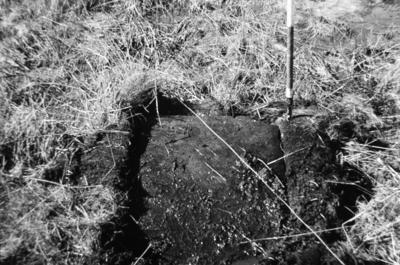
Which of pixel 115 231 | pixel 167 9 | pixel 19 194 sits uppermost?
pixel 167 9

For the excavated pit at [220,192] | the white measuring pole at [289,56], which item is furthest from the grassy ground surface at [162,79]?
the white measuring pole at [289,56]

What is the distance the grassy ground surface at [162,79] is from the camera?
2.28 m

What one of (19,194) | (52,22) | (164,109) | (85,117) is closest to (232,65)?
(164,109)

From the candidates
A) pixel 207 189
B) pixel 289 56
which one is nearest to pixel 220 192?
pixel 207 189

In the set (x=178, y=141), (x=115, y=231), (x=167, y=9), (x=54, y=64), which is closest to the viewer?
(x=115, y=231)

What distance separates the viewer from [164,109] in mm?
2869

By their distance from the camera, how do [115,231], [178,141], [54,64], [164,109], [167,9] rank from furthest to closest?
1. [167,9]
2. [54,64]
3. [164,109]
4. [178,141]
5. [115,231]

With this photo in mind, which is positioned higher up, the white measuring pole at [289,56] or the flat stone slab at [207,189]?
the white measuring pole at [289,56]

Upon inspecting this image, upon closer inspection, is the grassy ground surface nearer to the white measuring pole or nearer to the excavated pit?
the excavated pit

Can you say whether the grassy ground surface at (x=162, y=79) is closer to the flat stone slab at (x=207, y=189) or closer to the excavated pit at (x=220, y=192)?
the excavated pit at (x=220, y=192)

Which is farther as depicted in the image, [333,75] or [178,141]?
[333,75]

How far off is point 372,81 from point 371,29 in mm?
515

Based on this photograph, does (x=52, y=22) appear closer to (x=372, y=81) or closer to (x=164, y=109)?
(x=164, y=109)

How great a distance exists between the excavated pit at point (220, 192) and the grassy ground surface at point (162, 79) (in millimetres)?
118
